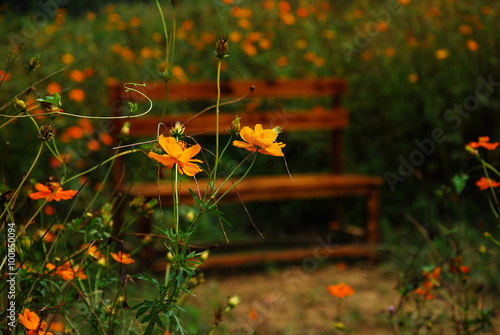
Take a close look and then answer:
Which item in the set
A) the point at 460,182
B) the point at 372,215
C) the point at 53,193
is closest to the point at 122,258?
the point at 53,193

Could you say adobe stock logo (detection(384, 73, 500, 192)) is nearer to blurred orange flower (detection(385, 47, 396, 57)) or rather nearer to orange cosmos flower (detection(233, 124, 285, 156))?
blurred orange flower (detection(385, 47, 396, 57))

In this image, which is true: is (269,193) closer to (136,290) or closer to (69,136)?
(136,290)

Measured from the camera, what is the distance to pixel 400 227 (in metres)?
3.85

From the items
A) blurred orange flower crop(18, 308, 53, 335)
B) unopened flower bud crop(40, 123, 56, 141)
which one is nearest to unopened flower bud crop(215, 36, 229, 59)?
unopened flower bud crop(40, 123, 56, 141)

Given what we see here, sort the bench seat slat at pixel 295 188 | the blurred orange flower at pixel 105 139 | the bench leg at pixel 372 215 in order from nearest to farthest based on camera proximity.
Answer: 1. the bench seat slat at pixel 295 188
2. the bench leg at pixel 372 215
3. the blurred orange flower at pixel 105 139

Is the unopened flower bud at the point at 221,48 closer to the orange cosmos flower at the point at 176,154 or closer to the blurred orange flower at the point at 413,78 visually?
the orange cosmos flower at the point at 176,154

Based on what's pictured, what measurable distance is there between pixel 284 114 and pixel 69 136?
4.24ft

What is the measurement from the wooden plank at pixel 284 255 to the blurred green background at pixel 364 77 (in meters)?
0.24

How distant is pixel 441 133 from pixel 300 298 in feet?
4.90

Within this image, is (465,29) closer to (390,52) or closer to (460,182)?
(390,52)

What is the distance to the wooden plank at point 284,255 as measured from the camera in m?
3.32

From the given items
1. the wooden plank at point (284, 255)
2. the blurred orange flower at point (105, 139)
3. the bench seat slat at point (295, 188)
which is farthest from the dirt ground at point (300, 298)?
the blurred orange flower at point (105, 139)

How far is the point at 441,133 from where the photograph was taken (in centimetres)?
371

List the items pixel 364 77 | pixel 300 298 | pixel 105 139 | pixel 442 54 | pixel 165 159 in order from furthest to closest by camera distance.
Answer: pixel 364 77 → pixel 105 139 → pixel 442 54 → pixel 300 298 → pixel 165 159
